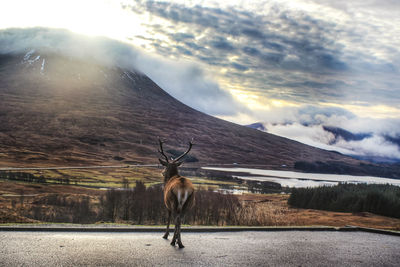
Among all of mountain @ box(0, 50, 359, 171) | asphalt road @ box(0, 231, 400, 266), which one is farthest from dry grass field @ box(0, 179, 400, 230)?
mountain @ box(0, 50, 359, 171)

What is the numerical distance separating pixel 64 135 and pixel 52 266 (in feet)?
468

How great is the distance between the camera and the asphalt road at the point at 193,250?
27.6 ft

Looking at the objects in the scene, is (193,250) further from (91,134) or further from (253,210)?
(91,134)

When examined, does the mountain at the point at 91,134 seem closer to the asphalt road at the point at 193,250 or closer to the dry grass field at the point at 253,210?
the dry grass field at the point at 253,210

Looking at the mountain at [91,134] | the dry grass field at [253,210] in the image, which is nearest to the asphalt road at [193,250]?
the dry grass field at [253,210]

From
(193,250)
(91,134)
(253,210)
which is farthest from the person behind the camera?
(91,134)

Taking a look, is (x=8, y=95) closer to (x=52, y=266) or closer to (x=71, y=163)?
(x=71, y=163)

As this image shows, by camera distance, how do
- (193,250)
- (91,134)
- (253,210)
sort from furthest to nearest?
(91,134) < (253,210) < (193,250)

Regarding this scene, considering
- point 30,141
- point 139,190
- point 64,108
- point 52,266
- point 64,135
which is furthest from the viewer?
point 64,108

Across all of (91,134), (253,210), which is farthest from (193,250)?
(91,134)

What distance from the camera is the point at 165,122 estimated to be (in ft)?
619

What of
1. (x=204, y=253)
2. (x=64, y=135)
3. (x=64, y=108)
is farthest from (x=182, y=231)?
(x=64, y=108)

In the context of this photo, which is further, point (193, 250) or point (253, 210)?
point (253, 210)

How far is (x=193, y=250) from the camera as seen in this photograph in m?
9.62
